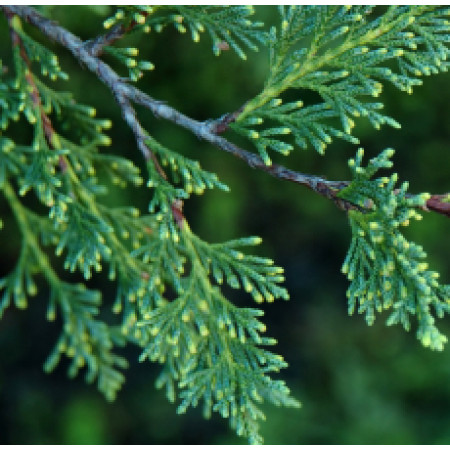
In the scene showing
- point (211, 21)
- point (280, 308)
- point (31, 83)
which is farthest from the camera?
point (280, 308)

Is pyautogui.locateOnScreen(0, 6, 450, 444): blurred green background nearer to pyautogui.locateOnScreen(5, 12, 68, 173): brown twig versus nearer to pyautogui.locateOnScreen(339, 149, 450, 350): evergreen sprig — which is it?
pyautogui.locateOnScreen(5, 12, 68, 173): brown twig

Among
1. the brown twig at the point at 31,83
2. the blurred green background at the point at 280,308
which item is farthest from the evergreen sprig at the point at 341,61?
the blurred green background at the point at 280,308

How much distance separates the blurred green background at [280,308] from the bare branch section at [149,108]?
2004mm

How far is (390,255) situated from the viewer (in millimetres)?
1967

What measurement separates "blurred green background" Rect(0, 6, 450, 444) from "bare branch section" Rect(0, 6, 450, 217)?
2.00m

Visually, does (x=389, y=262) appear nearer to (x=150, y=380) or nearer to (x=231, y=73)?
(x=231, y=73)

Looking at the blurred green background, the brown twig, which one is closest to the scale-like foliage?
the brown twig

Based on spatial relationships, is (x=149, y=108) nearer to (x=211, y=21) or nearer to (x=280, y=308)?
(x=211, y=21)

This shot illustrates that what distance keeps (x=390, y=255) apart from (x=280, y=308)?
3.83 meters

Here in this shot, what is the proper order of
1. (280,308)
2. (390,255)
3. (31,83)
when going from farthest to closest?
(280,308)
(31,83)
(390,255)

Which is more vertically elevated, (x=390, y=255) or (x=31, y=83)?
(x=31, y=83)

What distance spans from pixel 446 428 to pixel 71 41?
4.76 meters

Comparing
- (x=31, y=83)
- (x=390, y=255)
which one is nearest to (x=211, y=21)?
(x=31, y=83)

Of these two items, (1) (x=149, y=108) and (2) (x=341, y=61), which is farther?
(1) (x=149, y=108)
